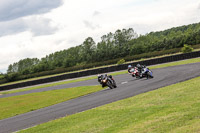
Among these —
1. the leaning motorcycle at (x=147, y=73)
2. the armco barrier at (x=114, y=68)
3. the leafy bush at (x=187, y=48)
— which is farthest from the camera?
the leafy bush at (x=187, y=48)

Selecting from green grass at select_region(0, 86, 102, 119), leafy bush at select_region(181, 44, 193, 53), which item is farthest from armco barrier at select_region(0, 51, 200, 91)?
green grass at select_region(0, 86, 102, 119)

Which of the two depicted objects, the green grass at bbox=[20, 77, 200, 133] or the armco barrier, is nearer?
the green grass at bbox=[20, 77, 200, 133]

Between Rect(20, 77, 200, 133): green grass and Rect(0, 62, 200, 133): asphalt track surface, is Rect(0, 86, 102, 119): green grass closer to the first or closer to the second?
Rect(0, 62, 200, 133): asphalt track surface

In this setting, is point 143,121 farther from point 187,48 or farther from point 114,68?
point 187,48

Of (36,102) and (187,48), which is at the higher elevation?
(187,48)

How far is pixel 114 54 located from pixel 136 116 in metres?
90.5

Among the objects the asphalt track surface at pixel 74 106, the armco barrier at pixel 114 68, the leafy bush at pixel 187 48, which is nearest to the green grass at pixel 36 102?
the asphalt track surface at pixel 74 106

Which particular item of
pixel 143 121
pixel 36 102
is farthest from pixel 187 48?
pixel 143 121

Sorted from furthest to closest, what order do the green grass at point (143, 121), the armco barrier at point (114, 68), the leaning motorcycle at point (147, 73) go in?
1. the armco barrier at point (114, 68)
2. the leaning motorcycle at point (147, 73)
3. the green grass at point (143, 121)

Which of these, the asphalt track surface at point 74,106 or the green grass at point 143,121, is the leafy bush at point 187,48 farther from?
the green grass at point 143,121

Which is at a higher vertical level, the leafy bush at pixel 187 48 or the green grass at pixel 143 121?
the leafy bush at pixel 187 48

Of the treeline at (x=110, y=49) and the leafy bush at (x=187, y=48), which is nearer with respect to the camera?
the leafy bush at (x=187, y=48)

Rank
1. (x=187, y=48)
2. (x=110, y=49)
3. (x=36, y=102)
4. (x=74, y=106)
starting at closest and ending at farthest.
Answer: (x=74, y=106)
(x=36, y=102)
(x=187, y=48)
(x=110, y=49)

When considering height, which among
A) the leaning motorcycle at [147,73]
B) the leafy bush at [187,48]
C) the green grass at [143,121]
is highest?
the leafy bush at [187,48]
